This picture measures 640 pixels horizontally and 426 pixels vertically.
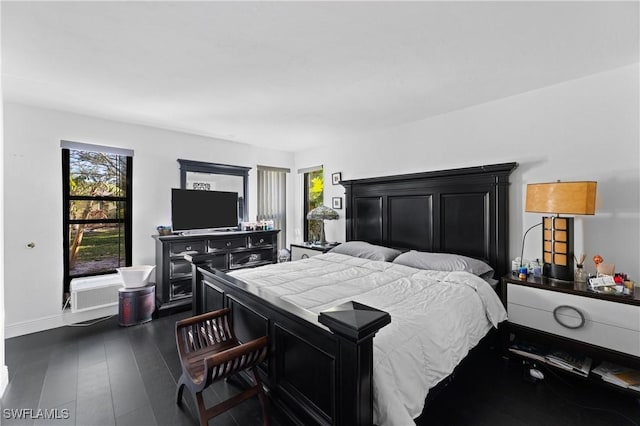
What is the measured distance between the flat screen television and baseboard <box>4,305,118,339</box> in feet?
4.42

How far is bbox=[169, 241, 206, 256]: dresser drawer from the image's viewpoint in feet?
12.1

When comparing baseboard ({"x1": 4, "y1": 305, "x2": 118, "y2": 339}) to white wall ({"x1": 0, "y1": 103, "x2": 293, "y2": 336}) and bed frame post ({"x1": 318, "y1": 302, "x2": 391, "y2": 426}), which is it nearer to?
white wall ({"x1": 0, "y1": 103, "x2": 293, "y2": 336})

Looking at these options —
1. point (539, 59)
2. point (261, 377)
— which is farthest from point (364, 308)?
point (539, 59)

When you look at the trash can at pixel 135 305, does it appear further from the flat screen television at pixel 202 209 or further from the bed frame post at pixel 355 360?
the bed frame post at pixel 355 360

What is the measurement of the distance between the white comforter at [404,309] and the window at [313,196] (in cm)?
220

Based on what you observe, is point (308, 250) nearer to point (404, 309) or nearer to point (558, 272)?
point (404, 309)

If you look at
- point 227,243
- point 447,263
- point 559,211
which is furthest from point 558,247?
point 227,243

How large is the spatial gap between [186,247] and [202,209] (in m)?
0.68

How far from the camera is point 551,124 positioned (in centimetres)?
262

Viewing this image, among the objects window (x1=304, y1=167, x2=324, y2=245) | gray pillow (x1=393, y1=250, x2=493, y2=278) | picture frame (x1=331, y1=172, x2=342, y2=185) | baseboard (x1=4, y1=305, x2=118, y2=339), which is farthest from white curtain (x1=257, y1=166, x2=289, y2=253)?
gray pillow (x1=393, y1=250, x2=493, y2=278)

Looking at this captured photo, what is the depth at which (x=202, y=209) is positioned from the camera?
13.8ft

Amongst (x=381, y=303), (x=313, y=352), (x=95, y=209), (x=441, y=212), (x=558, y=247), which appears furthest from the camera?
(x=95, y=209)

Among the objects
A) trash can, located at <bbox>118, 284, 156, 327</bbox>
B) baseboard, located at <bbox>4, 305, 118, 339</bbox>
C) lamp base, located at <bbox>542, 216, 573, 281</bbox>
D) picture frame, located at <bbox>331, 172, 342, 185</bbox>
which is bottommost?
baseboard, located at <bbox>4, 305, 118, 339</bbox>

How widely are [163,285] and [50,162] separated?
195 centimetres
